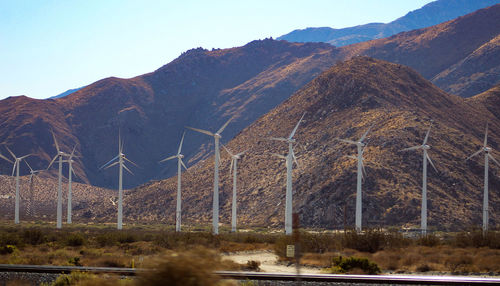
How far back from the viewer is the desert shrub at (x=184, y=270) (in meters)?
13.8

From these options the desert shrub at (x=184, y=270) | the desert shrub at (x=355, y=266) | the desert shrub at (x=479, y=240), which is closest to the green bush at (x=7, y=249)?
the desert shrub at (x=355, y=266)

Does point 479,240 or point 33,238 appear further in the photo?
point 33,238

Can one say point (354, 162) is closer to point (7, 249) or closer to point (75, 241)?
point (75, 241)

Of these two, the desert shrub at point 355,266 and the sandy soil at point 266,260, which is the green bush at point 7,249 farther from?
the desert shrub at point 355,266

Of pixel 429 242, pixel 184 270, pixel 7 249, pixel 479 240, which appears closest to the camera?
pixel 184 270

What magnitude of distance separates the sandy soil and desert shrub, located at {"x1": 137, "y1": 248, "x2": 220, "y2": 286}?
68.5 ft

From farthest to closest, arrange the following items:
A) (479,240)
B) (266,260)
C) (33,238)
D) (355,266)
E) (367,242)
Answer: (33,238) < (479,240) < (367,242) < (266,260) < (355,266)

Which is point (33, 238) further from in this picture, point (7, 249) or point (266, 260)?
point (266, 260)

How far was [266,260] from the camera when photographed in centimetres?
4309

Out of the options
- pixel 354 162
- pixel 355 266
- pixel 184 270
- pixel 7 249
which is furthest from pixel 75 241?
pixel 354 162

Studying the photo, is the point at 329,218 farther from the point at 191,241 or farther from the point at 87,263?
the point at 87,263

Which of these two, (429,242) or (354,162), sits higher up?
(354,162)

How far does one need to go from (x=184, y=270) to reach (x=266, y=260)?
2986 cm

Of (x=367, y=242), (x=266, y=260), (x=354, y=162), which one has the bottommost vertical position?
(x=266, y=260)
